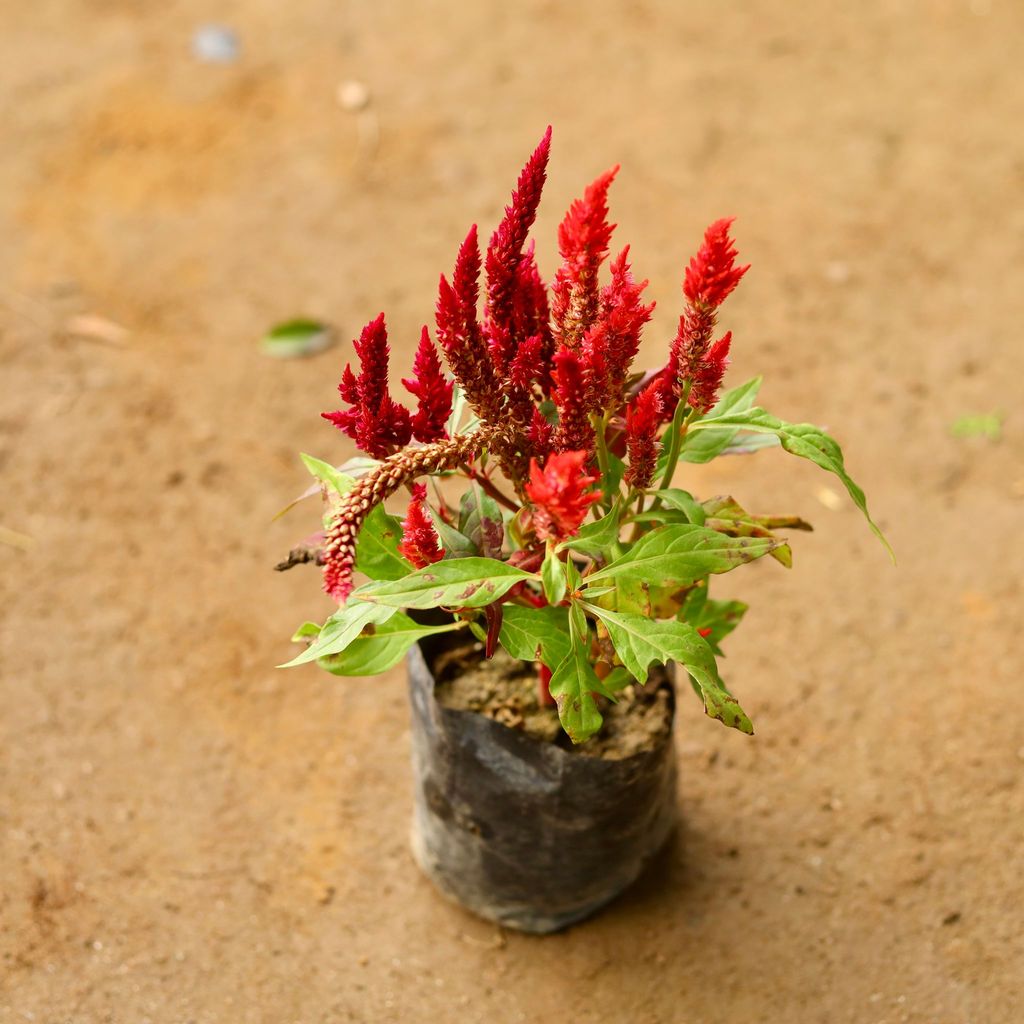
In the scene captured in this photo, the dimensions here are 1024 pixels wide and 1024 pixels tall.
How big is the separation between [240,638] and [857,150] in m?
2.70

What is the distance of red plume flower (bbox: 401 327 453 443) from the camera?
1.68 metres

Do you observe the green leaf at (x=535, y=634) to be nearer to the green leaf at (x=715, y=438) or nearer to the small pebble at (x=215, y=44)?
the green leaf at (x=715, y=438)

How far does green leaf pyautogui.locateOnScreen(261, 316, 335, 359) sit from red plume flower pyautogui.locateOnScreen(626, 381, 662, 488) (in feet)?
6.87

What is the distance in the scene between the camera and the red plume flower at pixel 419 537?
1.72m

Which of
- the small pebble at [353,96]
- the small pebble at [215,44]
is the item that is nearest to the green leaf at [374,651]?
the small pebble at [353,96]

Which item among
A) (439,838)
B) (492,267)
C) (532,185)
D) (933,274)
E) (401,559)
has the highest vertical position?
Answer: (532,185)

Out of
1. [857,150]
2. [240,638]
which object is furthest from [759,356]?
[240,638]

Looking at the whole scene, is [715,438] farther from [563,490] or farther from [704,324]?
[563,490]

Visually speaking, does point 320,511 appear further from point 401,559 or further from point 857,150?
point 857,150

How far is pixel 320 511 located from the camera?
3258mm

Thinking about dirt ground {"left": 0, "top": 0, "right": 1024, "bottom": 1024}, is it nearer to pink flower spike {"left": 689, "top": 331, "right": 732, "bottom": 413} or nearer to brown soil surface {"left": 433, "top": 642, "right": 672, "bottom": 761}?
brown soil surface {"left": 433, "top": 642, "right": 672, "bottom": 761}

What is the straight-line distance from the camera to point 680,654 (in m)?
1.73

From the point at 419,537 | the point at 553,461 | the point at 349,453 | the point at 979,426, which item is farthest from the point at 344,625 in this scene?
the point at 979,426

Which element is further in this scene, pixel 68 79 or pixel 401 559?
pixel 68 79
